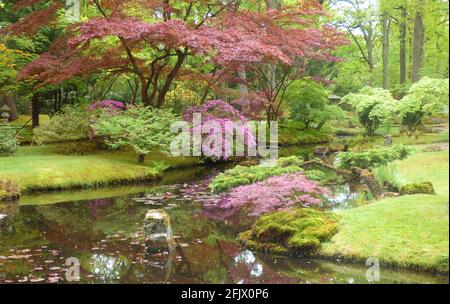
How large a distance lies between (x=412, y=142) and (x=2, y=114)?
17.0 metres

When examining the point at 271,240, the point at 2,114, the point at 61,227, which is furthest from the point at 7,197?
the point at 2,114

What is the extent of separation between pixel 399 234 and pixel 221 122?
8287 millimetres

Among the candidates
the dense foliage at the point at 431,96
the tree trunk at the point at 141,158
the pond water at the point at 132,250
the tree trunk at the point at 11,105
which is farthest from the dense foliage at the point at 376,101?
the tree trunk at the point at 11,105

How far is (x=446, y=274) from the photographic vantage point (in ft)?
17.4

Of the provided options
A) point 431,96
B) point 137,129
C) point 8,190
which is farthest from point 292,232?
point 137,129

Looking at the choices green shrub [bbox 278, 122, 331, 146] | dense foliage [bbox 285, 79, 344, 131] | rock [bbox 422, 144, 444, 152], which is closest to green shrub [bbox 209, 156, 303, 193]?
rock [bbox 422, 144, 444, 152]

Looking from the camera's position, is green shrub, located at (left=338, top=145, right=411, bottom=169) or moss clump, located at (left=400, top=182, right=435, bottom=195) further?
green shrub, located at (left=338, top=145, right=411, bottom=169)

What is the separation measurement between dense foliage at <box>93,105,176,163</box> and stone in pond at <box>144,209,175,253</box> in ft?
23.4

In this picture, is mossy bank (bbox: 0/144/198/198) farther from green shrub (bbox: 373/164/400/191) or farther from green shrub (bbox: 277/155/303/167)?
green shrub (bbox: 373/164/400/191)

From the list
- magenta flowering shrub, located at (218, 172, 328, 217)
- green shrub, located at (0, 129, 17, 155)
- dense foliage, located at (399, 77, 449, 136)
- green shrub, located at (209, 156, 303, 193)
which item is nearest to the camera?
magenta flowering shrub, located at (218, 172, 328, 217)

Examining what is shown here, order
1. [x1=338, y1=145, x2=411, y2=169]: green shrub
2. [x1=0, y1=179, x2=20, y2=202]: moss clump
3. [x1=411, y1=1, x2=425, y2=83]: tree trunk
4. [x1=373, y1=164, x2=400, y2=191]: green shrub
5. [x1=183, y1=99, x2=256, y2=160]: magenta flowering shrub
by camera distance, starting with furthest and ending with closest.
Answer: [x1=411, y1=1, x2=425, y2=83]: tree trunk < [x1=183, y1=99, x2=256, y2=160]: magenta flowering shrub < [x1=0, y1=179, x2=20, y2=202]: moss clump < [x1=373, y1=164, x2=400, y2=191]: green shrub < [x1=338, y1=145, x2=411, y2=169]: green shrub

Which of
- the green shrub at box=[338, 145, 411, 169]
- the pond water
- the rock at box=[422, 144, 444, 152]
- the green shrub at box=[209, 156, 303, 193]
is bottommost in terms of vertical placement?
the pond water

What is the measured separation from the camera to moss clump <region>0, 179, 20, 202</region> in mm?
10367
